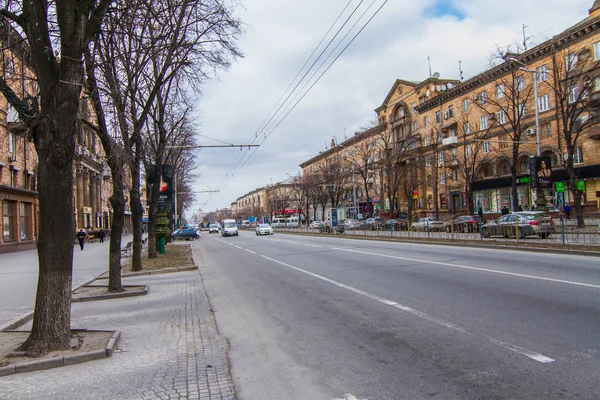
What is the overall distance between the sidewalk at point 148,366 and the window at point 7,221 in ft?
76.0

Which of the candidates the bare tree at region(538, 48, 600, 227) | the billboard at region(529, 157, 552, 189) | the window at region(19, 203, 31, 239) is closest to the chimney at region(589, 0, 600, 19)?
the bare tree at region(538, 48, 600, 227)

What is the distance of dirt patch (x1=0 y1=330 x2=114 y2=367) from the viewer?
5.01 metres

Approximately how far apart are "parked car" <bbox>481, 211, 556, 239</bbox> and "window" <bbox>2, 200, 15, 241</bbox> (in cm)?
2927

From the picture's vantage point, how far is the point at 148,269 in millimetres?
14805

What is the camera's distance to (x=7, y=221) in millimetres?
27281

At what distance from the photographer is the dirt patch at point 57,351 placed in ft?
16.4

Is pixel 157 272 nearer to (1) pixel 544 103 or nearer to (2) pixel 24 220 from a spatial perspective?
(2) pixel 24 220

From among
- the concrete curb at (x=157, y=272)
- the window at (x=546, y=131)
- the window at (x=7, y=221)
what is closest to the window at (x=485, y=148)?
the window at (x=546, y=131)

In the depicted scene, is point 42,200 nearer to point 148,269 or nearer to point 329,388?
point 329,388

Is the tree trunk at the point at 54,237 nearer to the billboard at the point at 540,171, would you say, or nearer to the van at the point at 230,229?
the billboard at the point at 540,171

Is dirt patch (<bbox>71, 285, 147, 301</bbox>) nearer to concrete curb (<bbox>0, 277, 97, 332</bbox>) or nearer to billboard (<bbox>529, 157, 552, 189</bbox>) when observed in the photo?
concrete curb (<bbox>0, 277, 97, 332</bbox>)

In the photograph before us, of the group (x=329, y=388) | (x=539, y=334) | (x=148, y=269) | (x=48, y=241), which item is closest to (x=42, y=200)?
(x=48, y=241)

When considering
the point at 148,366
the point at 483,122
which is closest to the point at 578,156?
the point at 483,122

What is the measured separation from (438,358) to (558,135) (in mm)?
38751
